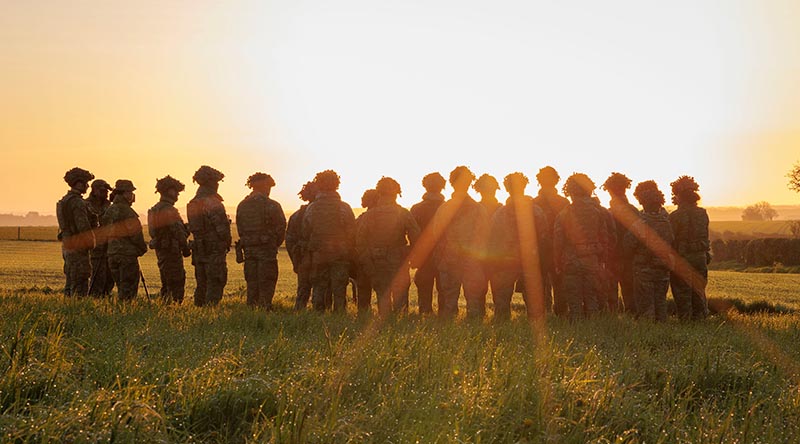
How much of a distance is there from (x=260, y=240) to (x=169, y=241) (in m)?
1.72

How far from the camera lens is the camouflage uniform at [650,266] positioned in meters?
11.5

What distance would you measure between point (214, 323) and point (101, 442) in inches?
184

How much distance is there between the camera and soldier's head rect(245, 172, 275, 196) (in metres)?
12.5

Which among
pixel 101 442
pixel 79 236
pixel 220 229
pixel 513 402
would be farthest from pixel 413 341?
pixel 79 236

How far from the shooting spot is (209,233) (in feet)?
40.9

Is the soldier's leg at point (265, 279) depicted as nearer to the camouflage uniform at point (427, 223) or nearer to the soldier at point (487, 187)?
the camouflage uniform at point (427, 223)

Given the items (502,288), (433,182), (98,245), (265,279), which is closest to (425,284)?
(502,288)

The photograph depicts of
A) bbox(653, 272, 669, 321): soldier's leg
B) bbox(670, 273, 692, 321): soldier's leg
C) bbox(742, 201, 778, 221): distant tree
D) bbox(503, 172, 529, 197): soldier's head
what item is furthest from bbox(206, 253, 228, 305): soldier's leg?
bbox(742, 201, 778, 221): distant tree

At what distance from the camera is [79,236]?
1216 cm

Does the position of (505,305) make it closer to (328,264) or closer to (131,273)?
(328,264)

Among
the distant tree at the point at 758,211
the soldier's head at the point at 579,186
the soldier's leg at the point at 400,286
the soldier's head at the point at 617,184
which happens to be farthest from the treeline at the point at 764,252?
the distant tree at the point at 758,211

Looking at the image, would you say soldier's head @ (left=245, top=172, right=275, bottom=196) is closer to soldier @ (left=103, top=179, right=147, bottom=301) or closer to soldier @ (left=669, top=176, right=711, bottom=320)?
soldier @ (left=103, top=179, right=147, bottom=301)

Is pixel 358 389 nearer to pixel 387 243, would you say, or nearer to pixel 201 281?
pixel 387 243

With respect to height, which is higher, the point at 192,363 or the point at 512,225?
the point at 512,225
